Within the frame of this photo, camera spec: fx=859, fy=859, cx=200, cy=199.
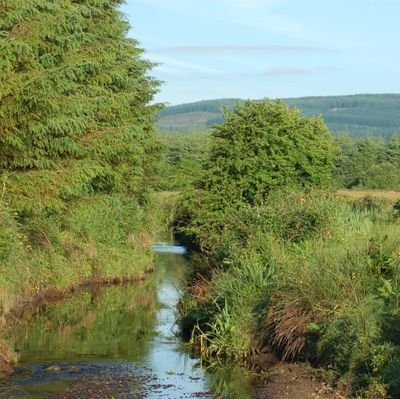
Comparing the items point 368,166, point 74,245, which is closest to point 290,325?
point 74,245

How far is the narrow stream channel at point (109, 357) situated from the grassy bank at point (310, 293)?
985 mm

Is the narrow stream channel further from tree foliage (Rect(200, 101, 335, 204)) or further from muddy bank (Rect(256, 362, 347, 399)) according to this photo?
tree foliage (Rect(200, 101, 335, 204))

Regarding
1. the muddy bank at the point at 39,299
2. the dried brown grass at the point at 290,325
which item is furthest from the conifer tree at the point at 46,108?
the dried brown grass at the point at 290,325

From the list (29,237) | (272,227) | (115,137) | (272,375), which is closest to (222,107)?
(115,137)

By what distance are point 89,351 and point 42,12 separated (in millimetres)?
8220

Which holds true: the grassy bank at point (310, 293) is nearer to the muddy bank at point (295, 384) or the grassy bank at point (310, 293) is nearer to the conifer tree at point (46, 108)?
the muddy bank at point (295, 384)

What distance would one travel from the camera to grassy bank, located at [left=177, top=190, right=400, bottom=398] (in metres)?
14.0

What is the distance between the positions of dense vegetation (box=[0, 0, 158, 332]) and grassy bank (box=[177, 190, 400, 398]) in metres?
4.58

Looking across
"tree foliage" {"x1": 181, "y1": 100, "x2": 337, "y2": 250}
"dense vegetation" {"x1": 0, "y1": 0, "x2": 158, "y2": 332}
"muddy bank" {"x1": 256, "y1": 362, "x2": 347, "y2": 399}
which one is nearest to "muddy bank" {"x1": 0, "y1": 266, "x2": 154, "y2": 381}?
"dense vegetation" {"x1": 0, "y1": 0, "x2": 158, "y2": 332}

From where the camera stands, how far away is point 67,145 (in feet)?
72.2

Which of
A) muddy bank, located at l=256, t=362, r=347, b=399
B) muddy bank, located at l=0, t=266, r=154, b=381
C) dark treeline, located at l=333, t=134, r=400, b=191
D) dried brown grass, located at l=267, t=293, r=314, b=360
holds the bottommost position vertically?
muddy bank, located at l=0, t=266, r=154, b=381

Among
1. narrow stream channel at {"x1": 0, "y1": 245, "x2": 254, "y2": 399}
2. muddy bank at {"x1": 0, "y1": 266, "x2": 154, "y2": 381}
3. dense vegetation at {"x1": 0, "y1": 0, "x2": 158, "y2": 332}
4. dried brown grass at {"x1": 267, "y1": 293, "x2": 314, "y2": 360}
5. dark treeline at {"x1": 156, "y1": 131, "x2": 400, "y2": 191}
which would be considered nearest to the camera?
narrow stream channel at {"x1": 0, "y1": 245, "x2": 254, "y2": 399}

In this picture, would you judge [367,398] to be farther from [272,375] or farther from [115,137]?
[115,137]

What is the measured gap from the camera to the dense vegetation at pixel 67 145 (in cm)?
1975
